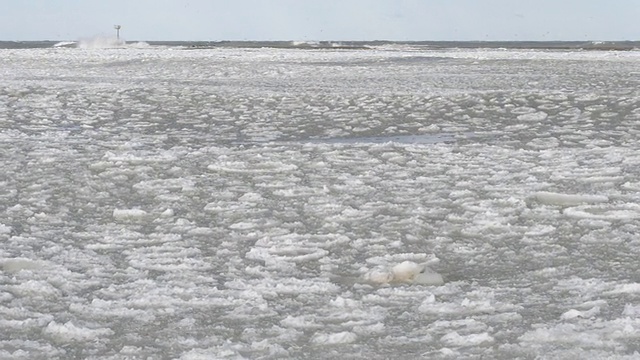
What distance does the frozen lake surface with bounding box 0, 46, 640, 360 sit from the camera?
2.86 metres

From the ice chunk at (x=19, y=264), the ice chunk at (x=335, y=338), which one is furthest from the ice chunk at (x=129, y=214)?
the ice chunk at (x=335, y=338)

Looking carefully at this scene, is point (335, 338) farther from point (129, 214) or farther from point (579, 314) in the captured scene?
point (129, 214)

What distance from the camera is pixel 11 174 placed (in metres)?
6.00

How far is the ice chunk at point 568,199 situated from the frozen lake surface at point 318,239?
0.05ft

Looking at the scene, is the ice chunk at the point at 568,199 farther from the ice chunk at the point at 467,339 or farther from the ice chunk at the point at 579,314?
the ice chunk at the point at 467,339

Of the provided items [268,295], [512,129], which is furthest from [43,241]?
[512,129]

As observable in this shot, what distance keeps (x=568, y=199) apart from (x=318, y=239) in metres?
1.68

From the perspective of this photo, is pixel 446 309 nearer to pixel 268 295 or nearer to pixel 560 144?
pixel 268 295

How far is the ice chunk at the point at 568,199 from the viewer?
488 cm

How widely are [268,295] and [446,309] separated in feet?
2.47

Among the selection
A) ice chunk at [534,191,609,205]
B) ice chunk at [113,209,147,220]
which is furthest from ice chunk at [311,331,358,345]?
ice chunk at [534,191,609,205]

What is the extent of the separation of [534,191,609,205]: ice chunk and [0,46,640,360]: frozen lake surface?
0.01 metres

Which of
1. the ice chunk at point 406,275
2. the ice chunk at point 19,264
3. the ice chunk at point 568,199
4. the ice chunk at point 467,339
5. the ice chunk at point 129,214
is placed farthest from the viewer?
the ice chunk at point 568,199

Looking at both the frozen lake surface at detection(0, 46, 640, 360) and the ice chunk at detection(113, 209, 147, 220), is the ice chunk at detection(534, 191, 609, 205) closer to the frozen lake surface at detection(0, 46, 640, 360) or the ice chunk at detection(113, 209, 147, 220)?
the frozen lake surface at detection(0, 46, 640, 360)
